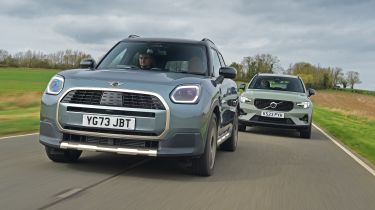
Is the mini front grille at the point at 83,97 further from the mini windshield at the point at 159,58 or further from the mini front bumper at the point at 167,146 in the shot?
the mini windshield at the point at 159,58

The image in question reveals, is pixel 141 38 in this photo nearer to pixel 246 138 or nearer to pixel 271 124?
pixel 246 138

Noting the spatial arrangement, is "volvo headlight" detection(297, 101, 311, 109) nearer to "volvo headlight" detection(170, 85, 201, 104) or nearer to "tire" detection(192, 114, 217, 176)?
"tire" detection(192, 114, 217, 176)

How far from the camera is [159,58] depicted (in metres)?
7.40

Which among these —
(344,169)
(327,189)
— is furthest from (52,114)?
(344,169)

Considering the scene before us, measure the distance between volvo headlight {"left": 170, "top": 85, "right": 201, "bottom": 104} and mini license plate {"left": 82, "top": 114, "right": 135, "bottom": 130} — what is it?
21.3 inches

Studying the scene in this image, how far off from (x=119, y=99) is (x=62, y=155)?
1314 mm

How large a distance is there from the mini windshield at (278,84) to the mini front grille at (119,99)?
10041mm

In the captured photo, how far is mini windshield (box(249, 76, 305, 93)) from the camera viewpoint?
1546cm

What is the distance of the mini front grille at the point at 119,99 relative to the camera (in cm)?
591

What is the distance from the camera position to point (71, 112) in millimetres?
6016

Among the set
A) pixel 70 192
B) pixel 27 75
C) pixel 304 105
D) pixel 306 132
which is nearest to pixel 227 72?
pixel 70 192

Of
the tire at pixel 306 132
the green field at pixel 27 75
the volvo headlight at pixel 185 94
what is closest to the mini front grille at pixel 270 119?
the tire at pixel 306 132

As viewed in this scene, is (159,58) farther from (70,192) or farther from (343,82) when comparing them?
(343,82)

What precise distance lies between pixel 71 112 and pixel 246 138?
7065 millimetres
